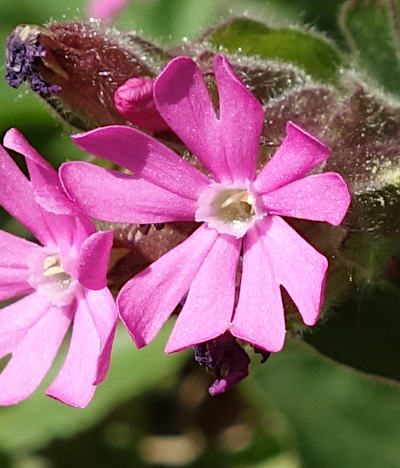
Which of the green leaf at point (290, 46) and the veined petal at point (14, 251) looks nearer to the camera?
the veined petal at point (14, 251)

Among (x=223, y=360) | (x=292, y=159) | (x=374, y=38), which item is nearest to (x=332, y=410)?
(x=374, y=38)

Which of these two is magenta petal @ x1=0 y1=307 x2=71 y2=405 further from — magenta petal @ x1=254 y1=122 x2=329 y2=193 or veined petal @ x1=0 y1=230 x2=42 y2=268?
magenta petal @ x1=254 y1=122 x2=329 y2=193

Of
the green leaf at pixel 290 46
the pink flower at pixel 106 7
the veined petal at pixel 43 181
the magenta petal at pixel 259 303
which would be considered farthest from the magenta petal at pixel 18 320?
the pink flower at pixel 106 7

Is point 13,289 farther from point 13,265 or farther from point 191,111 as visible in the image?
point 191,111

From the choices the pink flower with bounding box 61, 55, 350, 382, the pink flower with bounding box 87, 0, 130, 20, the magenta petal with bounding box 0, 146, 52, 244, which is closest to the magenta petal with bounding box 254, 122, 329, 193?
the pink flower with bounding box 61, 55, 350, 382

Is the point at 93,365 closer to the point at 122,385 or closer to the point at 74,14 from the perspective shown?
the point at 74,14

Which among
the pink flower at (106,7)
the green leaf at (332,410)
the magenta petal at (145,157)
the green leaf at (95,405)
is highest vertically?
the magenta petal at (145,157)

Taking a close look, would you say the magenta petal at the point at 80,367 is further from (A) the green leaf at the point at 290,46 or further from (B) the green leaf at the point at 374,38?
(B) the green leaf at the point at 374,38
